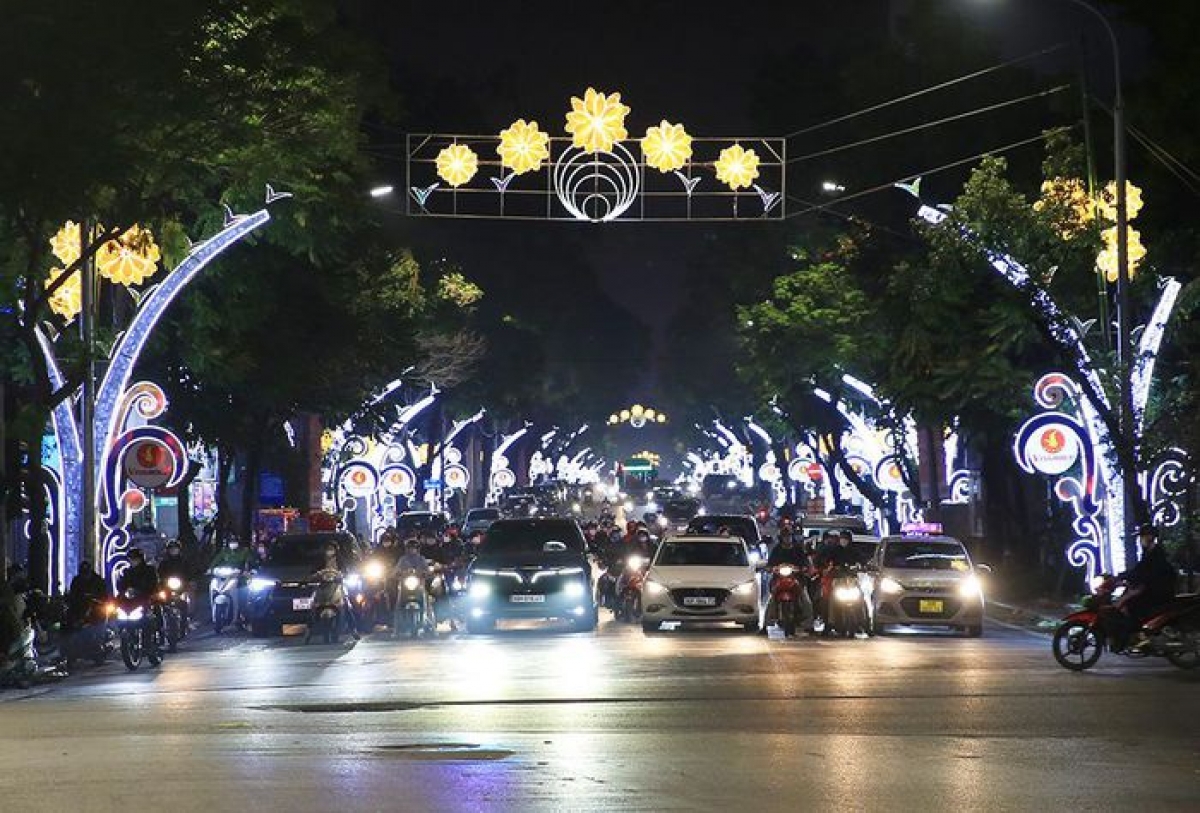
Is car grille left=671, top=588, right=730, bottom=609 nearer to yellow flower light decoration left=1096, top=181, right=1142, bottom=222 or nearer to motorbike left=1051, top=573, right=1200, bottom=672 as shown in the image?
motorbike left=1051, top=573, right=1200, bottom=672

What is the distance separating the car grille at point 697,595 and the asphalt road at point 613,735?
474 cm

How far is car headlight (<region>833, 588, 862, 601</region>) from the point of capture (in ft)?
109

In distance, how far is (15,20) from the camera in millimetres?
23734

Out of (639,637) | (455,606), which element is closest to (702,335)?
(455,606)

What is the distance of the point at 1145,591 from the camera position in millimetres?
25391

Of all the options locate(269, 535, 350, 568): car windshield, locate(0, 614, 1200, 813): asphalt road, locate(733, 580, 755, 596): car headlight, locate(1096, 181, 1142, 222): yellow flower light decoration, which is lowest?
locate(0, 614, 1200, 813): asphalt road

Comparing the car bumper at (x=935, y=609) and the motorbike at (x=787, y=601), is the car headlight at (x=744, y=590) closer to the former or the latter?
the motorbike at (x=787, y=601)

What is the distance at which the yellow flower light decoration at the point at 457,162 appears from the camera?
3344 centimetres

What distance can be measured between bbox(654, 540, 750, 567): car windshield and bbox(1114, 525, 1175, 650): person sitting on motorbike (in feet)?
33.6

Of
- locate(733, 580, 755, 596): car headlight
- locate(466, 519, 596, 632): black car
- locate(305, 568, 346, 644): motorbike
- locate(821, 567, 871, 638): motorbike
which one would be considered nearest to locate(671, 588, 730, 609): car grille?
locate(733, 580, 755, 596): car headlight

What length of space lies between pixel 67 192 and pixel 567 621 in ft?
42.9

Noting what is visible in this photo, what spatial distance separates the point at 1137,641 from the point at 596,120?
10.9 meters

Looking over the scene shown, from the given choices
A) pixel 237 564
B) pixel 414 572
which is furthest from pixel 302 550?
pixel 237 564

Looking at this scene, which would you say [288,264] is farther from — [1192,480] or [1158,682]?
[1158,682]
